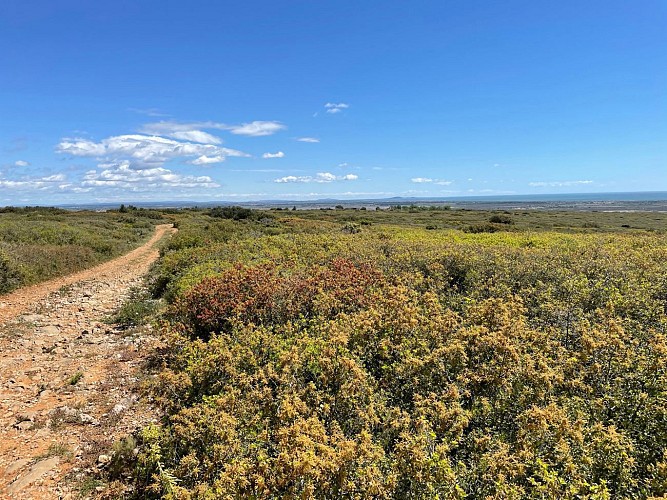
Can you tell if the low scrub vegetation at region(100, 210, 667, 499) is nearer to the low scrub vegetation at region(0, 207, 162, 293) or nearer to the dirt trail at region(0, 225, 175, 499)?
the dirt trail at region(0, 225, 175, 499)

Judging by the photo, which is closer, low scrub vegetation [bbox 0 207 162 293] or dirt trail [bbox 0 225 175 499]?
dirt trail [bbox 0 225 175 499]

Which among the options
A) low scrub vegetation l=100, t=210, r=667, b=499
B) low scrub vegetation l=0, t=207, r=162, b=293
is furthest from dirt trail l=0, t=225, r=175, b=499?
low scrub vegetation l=0, t=207, r=162, b=293

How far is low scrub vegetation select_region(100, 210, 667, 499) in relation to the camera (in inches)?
132

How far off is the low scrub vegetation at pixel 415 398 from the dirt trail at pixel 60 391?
94 cm

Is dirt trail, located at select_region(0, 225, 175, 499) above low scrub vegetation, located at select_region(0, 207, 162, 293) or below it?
below

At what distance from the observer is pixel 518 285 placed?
895cm

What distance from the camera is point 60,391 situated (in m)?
7.48

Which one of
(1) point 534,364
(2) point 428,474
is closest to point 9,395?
(2) point 428,474

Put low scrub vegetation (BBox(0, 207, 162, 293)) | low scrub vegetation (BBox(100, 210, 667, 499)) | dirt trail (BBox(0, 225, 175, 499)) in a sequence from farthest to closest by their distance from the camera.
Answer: low scrub vegetation (BBox(0, 207, 162, 293)) < dirt trail (BBox(0, 225, 175, 499)) < low scrub vegetation (BBox(100, 210, 667, 499))

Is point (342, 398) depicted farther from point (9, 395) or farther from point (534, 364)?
point (9, 395)

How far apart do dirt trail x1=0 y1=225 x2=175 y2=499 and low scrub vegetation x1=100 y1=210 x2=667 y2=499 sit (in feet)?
3.10

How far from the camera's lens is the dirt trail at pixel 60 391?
17.4 ft

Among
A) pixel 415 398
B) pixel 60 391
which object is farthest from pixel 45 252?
pixel 415 398

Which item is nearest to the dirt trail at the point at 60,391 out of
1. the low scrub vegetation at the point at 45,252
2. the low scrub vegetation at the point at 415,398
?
the low scrub vegetation at the point at 415,398
